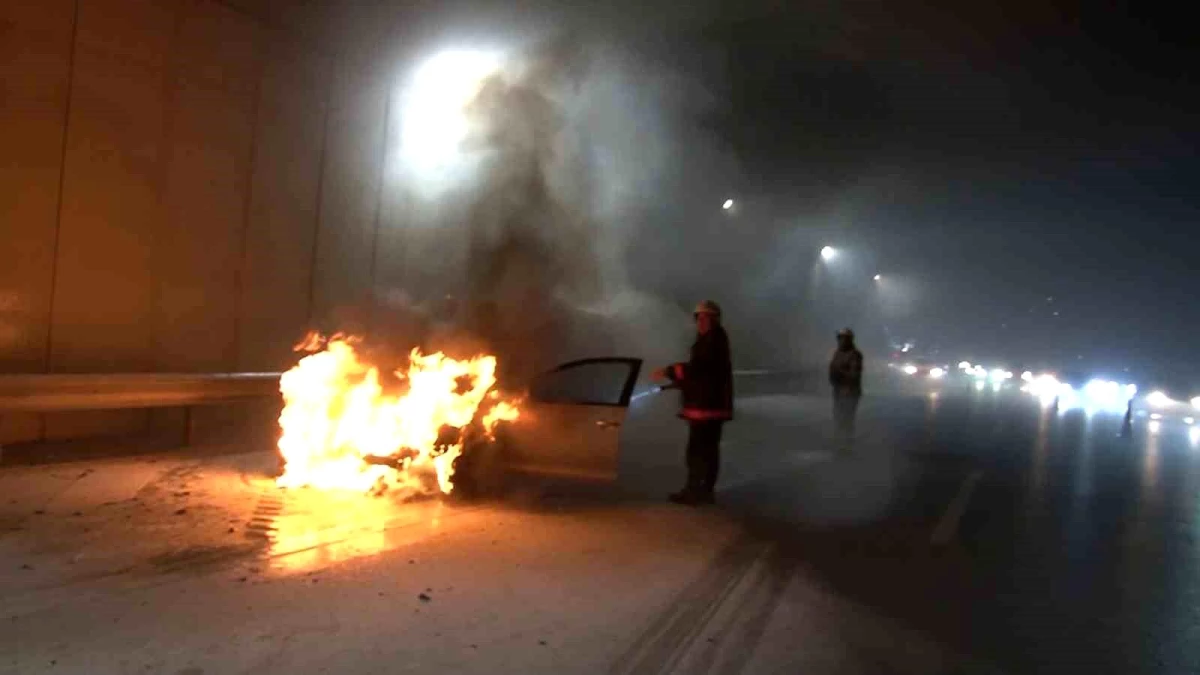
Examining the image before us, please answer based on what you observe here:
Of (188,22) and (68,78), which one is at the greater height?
(188,22)

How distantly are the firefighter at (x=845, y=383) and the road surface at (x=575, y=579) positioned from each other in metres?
4.13

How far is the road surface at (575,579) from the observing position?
4742 millimetres

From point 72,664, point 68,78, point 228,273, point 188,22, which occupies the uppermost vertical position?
point 188,22

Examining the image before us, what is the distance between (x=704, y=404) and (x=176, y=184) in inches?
243

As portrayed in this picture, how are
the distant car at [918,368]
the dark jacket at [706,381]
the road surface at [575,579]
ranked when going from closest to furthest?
the road surface at [575,579], the dark jacket at [706,381], the distant car at [918,368]

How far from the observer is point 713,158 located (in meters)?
21.5

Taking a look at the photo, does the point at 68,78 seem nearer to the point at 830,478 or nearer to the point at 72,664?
the point at 72,664

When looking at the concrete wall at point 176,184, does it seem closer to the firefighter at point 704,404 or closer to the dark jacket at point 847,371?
the firefighter at point 704,404

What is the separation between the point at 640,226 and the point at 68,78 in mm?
12932

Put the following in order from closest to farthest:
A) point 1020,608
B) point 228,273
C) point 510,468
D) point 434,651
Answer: point 434,651 < point 1020,608 < point 510,468 < point 228,273

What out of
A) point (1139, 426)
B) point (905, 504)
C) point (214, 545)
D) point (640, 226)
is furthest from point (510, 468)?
point (1139, 426)

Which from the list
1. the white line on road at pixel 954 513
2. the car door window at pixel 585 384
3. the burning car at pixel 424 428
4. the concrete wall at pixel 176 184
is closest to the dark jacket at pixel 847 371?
the white line on road at pixel 954 513

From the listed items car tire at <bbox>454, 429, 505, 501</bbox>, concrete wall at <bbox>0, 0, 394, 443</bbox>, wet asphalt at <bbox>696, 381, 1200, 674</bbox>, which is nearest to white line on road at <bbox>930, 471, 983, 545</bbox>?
wet asphalt at <bbox>696, 381, 1200, 674</bbox>

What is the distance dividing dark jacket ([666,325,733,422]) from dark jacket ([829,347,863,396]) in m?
6.24
